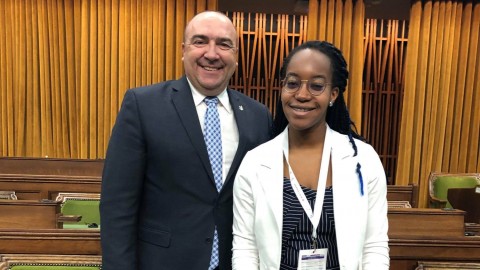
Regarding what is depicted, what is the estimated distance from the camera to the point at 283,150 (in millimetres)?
1204

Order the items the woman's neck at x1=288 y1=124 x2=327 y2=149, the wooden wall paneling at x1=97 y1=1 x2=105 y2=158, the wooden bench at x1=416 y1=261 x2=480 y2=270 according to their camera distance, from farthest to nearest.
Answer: the wooden wall paneling at x1=97 y1=1 x2=105 y2=158 → the wooden bench at x1=416 y1=261 x2=480 y2=270 → the woman's neck at x1=288 y1=124 x2=327 y2=149

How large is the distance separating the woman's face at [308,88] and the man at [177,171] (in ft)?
0.85

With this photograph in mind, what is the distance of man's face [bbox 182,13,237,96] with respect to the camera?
133cm

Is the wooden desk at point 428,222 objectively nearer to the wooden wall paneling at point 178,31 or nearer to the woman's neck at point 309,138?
the woman's neck at point 309,138

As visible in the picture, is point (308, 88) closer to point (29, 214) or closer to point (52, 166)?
point (29, 214)

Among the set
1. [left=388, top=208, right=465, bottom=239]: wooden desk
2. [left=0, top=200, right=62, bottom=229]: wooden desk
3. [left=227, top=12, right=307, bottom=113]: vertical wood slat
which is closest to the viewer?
[left=0, top=200, right=62, bottom=229]: wooden desk

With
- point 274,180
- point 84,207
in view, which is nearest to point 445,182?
point 84,207

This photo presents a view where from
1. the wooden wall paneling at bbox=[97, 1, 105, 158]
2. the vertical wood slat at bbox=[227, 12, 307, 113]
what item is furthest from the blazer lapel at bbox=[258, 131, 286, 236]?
the vertical wood slat at bbox=[227, 12, 307, 113]

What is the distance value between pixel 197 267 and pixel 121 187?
36 cm

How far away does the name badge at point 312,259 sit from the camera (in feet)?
3.62

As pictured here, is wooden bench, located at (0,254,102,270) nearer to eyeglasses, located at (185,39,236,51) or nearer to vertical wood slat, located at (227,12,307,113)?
eyeglasses, located at (185,39,236,51)

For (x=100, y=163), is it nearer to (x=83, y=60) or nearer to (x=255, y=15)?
(x=83, y=60)

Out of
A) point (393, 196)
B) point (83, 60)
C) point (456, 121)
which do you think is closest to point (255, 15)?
point (83, 60)

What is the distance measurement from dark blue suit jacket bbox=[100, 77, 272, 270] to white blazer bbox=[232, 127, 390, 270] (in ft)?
0.48
